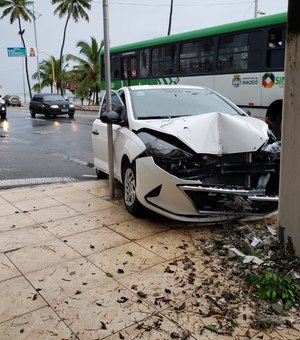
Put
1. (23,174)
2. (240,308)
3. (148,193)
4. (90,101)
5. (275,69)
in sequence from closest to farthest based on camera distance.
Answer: (240,308), (148,193), (23,174), (275,69), (90,101)

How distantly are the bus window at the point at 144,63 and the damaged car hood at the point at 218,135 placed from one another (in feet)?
38.3

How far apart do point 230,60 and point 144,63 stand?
→ 15.5 feet

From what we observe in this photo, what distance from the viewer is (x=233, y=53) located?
1226cm

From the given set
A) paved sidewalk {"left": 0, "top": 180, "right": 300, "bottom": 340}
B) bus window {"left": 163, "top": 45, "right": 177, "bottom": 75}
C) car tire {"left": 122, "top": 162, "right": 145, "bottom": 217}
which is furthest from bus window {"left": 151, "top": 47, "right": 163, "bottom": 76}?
paved sidewalk {"left": 0, "top": 180, "right": 300, "bottom": 340}

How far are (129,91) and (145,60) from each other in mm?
10404

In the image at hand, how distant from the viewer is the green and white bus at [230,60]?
1106 centimetres

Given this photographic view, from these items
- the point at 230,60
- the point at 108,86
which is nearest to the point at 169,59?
the point at 230,60

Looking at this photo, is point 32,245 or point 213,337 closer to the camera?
point 213,337

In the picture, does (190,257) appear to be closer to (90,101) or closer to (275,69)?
(275,69)

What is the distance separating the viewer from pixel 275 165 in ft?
15.5

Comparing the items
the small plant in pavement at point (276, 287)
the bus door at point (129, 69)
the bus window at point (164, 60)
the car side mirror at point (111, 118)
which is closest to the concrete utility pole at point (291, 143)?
the small plant in pavement at point (276, 287)

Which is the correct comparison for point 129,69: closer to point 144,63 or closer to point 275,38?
point 144,63

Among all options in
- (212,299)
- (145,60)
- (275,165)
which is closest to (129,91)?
(275,165)

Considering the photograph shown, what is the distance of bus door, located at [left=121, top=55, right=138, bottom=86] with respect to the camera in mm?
16859
